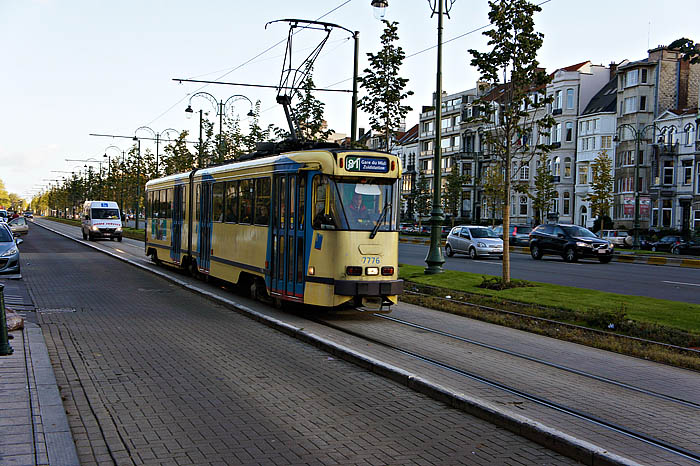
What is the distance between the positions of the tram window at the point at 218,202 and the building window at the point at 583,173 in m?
57.3

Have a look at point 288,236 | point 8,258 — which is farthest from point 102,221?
point 288,236

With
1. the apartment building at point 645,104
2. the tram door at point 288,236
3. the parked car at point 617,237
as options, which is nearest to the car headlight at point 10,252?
the tram door at point 288,236

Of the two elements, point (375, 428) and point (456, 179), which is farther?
point (456, 179)

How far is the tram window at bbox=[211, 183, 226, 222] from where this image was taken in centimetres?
1727

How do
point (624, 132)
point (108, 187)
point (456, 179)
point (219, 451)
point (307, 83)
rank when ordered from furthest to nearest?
point (108, 187)
point (456, 179)
point (624, 132)
point (307, 83)
point (219, 451)

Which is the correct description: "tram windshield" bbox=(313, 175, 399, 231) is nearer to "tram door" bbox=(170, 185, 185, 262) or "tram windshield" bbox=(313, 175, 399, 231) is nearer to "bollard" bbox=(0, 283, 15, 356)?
"bollard" bbox=(0, 283, 15, 356)

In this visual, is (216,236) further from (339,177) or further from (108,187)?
(108,187)

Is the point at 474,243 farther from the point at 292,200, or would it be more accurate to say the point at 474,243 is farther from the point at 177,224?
the point at 292,200

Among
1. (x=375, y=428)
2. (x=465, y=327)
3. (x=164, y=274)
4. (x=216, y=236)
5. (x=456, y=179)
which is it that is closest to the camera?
(x=375, y=428)

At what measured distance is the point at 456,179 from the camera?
228 feet

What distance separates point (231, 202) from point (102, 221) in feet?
106

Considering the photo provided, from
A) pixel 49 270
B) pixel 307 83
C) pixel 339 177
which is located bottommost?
pixel 49 270

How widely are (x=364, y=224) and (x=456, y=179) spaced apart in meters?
58.2

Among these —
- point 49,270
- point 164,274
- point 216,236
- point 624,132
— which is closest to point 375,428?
point 216,236
